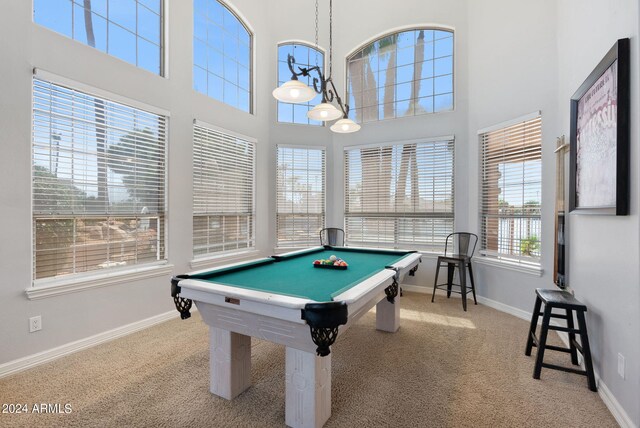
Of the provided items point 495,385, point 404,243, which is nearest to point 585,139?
point 495,385

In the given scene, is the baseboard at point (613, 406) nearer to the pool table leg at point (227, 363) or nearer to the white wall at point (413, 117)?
the pool table leg at point (227, 363)

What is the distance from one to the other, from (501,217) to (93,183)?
4642mm

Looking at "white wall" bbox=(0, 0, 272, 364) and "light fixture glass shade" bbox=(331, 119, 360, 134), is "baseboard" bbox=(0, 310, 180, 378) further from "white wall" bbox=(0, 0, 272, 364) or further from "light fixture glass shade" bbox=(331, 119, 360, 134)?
"light fixture glass shade" bbox=(331, 119, 360, 134)

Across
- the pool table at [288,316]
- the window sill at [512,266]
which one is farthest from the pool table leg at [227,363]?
the window sill at [512,266]

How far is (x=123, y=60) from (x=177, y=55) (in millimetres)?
688

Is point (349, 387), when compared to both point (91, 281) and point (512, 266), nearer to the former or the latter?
point (91, 281)

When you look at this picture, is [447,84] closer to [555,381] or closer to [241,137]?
[241,137]

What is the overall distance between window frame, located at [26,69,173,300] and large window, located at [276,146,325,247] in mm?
1988

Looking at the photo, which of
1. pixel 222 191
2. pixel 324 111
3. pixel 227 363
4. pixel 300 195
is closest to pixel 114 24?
pixel 222 191

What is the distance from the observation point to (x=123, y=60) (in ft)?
10.0

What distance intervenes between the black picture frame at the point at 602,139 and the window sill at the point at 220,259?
389cm

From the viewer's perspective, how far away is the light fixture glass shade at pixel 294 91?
88.1 inches

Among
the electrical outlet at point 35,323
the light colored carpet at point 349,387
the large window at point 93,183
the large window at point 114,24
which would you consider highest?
the large window at point 114,24

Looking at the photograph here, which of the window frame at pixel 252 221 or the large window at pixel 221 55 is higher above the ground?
the large window at pixel 221 55
